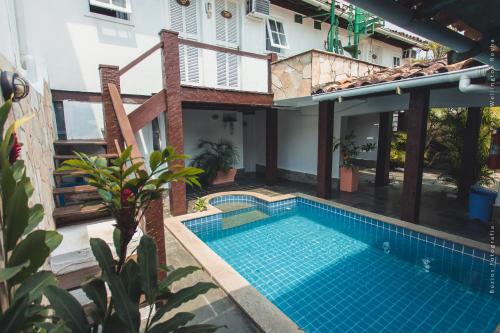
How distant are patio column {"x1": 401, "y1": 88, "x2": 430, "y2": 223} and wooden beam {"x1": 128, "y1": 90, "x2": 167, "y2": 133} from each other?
18.6 feet

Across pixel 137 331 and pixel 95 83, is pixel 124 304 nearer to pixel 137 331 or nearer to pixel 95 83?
pixel 137 331

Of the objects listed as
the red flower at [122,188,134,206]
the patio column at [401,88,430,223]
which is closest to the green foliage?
the patio column at [401,88,430,223]

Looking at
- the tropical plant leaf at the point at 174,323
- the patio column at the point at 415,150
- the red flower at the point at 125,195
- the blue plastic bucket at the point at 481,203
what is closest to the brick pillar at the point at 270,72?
the patio column at the point at 415,150

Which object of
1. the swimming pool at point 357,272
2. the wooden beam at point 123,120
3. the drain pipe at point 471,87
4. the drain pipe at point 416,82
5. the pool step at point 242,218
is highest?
the drain pipe at point 416,82

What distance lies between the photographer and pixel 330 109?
7.89m

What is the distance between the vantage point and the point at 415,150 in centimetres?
573

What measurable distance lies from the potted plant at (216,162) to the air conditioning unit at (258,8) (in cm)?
491

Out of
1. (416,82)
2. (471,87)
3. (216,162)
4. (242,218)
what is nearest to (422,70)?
(416,82)

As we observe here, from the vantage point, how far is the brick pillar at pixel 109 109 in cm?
484

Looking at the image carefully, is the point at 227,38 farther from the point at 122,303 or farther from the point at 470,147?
the point at 122,303

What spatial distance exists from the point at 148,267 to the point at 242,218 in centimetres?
601

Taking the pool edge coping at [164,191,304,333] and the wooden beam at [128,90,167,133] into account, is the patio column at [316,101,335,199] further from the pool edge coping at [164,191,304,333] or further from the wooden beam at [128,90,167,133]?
the wooden beam at [128,90,167,133]

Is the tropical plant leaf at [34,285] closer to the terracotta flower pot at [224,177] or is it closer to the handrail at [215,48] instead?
the handrail at [215,48]

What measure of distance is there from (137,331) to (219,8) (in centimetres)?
959
